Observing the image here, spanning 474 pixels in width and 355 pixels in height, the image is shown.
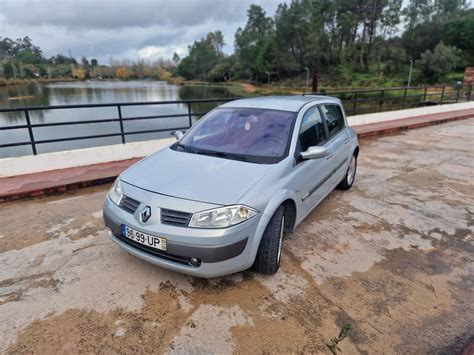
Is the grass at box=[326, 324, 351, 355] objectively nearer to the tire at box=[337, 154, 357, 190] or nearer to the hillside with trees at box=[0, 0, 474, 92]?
the tire at box=[337, 154, 357, 190]

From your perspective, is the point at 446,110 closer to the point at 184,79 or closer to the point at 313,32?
the point at 313,32

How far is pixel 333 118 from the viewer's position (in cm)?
394

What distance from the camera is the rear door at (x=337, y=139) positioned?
12.0ft

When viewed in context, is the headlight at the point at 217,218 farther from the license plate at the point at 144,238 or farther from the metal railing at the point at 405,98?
the metal railing at the point at 405,98

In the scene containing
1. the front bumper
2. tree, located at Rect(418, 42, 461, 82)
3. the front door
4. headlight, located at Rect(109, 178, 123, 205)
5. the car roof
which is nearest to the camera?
the front bumper

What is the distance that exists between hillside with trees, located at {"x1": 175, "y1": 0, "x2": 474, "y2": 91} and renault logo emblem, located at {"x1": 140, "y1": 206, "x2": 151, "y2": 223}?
49.3 metres

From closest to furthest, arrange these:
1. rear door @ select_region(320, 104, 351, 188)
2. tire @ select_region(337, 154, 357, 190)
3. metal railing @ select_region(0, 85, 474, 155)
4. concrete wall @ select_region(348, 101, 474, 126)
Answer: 1. rear door @ select_region(320, 104, 351, 188)
2. tire @ select_region(337, 154, 357, 190)
3. metal railing @ select_region(0, 85, 474, 155)
4. concrete wall @ select_region(348, 101, 474, 126)

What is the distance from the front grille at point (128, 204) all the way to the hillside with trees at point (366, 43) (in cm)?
4916

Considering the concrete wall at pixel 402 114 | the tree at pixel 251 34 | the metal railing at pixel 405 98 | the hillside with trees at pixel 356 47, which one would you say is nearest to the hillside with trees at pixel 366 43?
the hillside with trees at pixel 356 47

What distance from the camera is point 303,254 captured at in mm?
2895

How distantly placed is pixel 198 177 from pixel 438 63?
52.9 meters

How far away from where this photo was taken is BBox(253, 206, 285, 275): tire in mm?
2391

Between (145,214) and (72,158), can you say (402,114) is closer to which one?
(72,158)

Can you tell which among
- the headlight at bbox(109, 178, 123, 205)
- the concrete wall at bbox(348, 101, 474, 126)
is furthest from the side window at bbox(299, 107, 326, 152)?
the concrete wall at bbox(348, 101, 474, 126)
